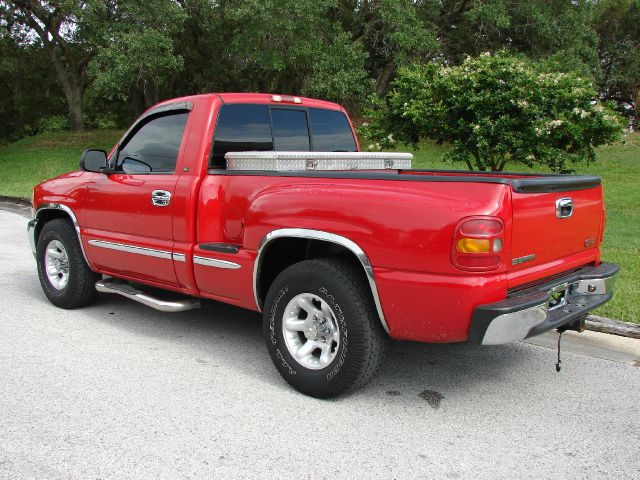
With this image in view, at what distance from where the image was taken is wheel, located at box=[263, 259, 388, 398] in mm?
3502

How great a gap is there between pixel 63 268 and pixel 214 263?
7.40 feet

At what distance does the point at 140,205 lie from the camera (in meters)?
4.75

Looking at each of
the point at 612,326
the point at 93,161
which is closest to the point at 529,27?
the point at 612,326

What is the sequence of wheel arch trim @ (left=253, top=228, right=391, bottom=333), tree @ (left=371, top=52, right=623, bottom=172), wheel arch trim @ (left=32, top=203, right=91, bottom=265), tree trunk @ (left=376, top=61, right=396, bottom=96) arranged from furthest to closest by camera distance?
tree trunk @ (left=376, top=61, right=396, bottom=96) → tree @ (left=371, top=52, right=623, bottom=172) → wheel arch trim @ (left=32, top=203, right=91, bottom=265) → wheel arch trim @ (left=253, top=228, right=391, bottom=333)

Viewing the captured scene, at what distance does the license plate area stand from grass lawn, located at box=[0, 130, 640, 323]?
1702mm

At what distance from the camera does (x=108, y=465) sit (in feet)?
9.78

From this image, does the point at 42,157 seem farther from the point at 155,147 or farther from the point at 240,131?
the point at 240,131

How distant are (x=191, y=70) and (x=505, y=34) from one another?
14.2 meters

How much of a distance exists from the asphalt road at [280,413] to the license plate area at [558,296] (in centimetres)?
61

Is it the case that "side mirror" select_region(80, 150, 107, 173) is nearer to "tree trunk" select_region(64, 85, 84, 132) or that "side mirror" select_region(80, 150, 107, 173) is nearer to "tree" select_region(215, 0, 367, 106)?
"tree" select_region(215, 0, 367, 106)

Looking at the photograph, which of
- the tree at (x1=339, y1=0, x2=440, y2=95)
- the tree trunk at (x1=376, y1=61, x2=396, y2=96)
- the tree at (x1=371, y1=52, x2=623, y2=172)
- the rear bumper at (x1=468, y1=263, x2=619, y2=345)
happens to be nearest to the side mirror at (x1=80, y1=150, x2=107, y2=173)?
the rear bumper at (x1=468, y1=263, x2=619, y2=345)

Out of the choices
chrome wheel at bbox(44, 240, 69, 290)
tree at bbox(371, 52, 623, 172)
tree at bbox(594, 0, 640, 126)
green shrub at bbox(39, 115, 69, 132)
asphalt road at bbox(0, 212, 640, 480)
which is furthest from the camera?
green shrub at bbox(39, 115, 69, 132)

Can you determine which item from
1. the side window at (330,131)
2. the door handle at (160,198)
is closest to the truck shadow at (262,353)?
the door handle at (160,198)

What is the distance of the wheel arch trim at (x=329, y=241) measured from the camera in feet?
11.2
